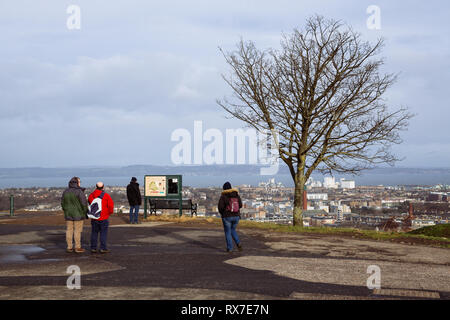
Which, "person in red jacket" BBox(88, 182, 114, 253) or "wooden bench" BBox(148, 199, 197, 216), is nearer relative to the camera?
"person in red jacket" BBox(88, 182, 114, 253)

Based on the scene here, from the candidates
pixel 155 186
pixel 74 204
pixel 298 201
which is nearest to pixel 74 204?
pixel 74 204

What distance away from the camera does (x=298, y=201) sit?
68.6 ft

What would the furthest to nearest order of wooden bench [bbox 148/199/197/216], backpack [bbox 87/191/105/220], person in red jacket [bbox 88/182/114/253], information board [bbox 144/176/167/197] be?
wooden bench [bbox 148/199/197/216], information board [bbox 144/176/167/197], person in red jacket [bbox 88/182/114/253], backpack [bbox 87/191/105/220]

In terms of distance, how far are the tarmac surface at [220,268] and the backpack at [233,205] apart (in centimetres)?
115

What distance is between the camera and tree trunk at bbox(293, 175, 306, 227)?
20.9 metres

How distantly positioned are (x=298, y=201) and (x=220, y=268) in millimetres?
11151

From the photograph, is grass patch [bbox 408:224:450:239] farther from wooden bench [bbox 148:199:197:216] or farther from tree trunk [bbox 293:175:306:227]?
wooden bench [bbox 148:199:197:216]

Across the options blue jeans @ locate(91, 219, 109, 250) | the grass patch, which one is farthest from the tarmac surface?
the grass patch

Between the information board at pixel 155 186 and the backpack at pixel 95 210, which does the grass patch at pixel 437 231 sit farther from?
the backpack at pixel 95 210

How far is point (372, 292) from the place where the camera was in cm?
793

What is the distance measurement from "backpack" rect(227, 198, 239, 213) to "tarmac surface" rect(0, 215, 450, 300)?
1.15 metres
